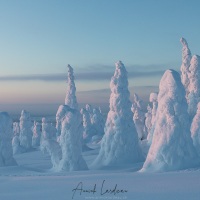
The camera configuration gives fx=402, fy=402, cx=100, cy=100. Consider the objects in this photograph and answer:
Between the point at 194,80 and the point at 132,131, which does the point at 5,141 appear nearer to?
the point at 132,131

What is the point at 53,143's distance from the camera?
124ft

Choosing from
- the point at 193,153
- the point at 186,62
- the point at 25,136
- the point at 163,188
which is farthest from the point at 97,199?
the point at 25,136

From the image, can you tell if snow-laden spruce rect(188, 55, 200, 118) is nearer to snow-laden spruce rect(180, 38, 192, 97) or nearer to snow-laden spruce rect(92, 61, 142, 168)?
snow-laden spruce rect(180, 38, 192, 97)

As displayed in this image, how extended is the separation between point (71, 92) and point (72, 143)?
33.8 m

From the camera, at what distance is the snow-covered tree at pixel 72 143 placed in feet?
108

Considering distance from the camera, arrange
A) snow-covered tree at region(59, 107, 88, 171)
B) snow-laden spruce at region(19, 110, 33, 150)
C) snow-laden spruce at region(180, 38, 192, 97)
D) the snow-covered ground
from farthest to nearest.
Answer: snow-laden spruce at region(19, 110, 33, 150), snow-laden spruce at region(180, 38, 192, 97), snow-covered tree at region(59, 107, 88, 171), the snow-covered ground

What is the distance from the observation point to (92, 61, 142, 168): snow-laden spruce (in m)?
35.9

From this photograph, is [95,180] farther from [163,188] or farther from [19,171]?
[19,171]

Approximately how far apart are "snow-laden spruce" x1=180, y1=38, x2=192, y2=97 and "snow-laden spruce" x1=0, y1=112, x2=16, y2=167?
23.6 metres

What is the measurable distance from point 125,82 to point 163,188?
77.1 feet
